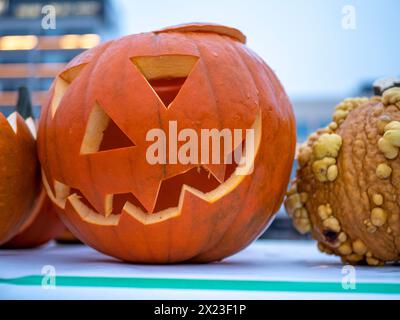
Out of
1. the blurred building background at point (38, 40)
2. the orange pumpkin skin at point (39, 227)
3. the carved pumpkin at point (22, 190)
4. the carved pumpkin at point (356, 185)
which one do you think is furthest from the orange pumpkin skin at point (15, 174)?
the carved pumpkin at point (356, 185)

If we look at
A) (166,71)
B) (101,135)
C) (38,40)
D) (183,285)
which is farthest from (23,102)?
(183,285)

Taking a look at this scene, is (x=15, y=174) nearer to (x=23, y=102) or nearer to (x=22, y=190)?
(x=22, y=190)

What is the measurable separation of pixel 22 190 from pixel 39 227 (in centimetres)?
29

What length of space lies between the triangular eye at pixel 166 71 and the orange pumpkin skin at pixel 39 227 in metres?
0.57

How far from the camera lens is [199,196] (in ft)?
3.70

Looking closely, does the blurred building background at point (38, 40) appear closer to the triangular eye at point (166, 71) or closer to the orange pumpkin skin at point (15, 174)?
the orange pumpkin skin at point (15, 174)

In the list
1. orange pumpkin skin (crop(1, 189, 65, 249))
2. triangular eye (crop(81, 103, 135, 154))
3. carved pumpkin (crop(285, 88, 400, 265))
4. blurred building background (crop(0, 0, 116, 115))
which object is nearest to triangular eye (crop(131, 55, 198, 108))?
triangular eye (crop(81, 103, 135, 154))

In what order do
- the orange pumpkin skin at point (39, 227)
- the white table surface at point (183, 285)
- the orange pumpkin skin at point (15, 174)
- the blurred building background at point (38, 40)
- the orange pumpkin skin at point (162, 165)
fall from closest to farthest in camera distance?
1. the white table surface at point (183, 285)
2. the orange pumpkin skin at point (162, 165)
3. the orange pumpkin skin at point (15, 174)
4. the orange pumpkin skin at point (39, 227)
5. the blurred building background at point (38, 40)

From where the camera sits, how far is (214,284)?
84cm

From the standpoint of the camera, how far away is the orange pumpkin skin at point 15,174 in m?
1.28

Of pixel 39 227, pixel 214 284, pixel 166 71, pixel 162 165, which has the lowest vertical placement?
pixel 39 227

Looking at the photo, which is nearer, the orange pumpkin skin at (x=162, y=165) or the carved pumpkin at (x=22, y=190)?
the orange pumpkin skin at (x=162, y=165)
